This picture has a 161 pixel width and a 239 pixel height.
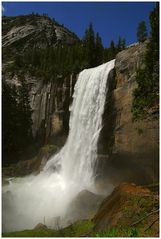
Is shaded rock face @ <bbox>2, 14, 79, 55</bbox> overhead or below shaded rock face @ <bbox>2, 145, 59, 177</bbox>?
overhead

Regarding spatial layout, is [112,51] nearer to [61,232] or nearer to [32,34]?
[61,232]

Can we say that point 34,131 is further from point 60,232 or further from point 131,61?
point 60,232

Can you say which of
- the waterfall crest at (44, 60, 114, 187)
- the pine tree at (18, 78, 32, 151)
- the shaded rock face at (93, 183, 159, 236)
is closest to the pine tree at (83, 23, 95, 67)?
the pine tree at (18, 78, 32, 151)

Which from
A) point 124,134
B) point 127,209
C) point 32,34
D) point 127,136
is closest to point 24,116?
point 124,134

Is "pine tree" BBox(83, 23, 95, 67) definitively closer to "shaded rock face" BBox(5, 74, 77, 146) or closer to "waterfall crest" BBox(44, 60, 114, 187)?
"shaded rock face" BBox(5, 74, 77, 146)

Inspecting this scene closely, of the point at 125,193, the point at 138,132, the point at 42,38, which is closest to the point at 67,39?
the point at 42,38

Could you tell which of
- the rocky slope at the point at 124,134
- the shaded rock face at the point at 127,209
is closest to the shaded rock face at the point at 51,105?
the rocky slope at the point at 124,134
